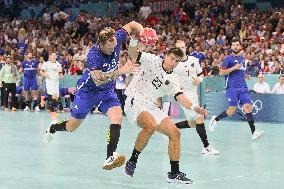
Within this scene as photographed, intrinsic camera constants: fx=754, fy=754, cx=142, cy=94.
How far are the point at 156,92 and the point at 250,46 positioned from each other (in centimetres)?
1622

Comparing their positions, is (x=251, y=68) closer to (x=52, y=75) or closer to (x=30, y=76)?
(x=52, y=75)

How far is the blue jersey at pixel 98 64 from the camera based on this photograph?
11281mm

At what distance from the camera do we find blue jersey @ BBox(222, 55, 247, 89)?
18.0 metres

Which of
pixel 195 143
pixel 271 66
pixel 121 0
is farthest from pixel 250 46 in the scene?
pixel 121 0

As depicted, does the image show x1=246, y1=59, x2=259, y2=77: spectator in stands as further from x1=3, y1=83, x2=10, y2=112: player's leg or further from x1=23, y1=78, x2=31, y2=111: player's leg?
x1=3, y1=83, x2=10, y2=112: player's leg

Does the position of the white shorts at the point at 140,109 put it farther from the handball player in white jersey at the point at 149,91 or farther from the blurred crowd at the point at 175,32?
the blurred crowd at the point at 175,32

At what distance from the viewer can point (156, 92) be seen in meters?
11.5

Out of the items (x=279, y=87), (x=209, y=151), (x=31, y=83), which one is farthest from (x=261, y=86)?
(x=31, y=83)

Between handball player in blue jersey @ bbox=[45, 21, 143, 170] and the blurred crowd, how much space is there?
11.1 metres

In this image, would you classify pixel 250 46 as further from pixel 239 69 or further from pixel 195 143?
pixel 195 143

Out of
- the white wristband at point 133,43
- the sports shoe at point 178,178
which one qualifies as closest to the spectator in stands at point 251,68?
the white wristband at point 133,43

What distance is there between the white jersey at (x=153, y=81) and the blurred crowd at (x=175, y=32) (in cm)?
1157

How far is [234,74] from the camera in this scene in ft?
59.9

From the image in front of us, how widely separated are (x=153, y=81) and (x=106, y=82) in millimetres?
719
